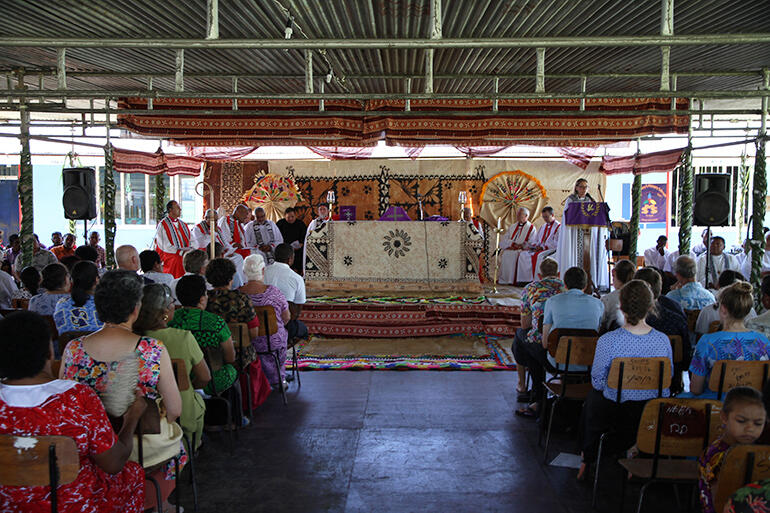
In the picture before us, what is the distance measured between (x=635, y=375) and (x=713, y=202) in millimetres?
4629

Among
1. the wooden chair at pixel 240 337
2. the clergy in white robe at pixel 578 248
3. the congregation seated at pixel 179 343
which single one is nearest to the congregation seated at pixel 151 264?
the wooden chair at pixel 240 337

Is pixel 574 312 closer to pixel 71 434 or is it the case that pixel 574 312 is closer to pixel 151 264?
pixel 71 434

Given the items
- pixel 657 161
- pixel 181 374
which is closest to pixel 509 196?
pixel 657 161

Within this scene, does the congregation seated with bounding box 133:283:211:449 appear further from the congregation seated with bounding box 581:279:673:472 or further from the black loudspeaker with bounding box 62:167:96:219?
the black loudspeaker with bounding box 62:167:96:219

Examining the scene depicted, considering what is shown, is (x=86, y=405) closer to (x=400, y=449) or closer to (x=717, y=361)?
(x=400, y=449)

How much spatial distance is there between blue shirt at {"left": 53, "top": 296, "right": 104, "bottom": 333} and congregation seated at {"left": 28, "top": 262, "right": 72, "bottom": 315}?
1.51 ft

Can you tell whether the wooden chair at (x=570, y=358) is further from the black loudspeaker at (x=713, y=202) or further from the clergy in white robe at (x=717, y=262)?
the clergy in white robe at (x=717, y=262)

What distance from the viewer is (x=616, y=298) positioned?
439 cm

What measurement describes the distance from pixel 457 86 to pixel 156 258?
192 inches

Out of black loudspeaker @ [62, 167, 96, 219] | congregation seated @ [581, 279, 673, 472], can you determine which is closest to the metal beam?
congregation seated @ [581, 279, 673, 472]

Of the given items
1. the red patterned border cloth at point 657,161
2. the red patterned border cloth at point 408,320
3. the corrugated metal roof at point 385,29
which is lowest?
the red patterned border cloth at point 408,320

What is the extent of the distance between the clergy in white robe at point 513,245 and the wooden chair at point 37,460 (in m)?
9.43

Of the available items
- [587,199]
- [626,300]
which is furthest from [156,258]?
[587,199]

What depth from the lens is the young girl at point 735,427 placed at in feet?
7.25
